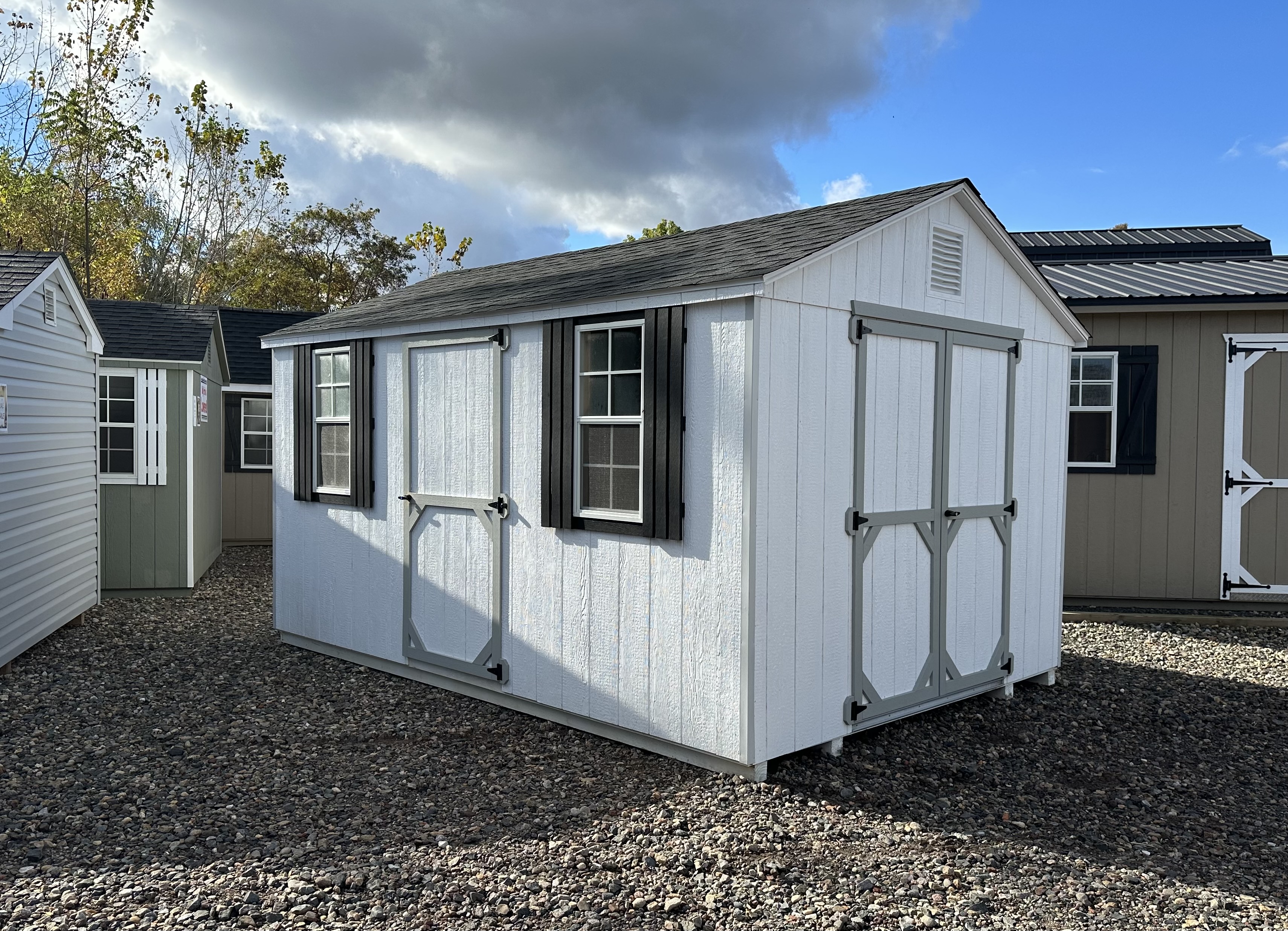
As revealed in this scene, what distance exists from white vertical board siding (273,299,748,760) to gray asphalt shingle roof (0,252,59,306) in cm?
255

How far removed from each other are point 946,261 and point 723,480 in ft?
6.74

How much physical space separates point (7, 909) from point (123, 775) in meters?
1.41

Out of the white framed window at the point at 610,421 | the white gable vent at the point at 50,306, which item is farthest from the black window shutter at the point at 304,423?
the white framed window at the point at 610,421

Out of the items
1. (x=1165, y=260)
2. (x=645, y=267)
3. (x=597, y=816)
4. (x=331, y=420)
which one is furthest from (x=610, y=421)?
(x=1165, y=260)

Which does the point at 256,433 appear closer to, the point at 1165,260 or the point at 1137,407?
the point at 1137,407

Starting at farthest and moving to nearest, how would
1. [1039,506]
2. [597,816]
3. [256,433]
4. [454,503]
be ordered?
[256,433] < [1039,506] < [454,503] < [597,816]

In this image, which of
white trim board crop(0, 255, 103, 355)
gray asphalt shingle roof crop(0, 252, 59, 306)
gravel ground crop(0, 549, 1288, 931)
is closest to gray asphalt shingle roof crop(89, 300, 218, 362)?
white trim board crop(0, 255, 103, 355)

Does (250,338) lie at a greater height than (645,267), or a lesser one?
greater

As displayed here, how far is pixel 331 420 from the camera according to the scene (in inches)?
278

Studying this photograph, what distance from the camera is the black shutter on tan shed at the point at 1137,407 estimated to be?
8.59 metres

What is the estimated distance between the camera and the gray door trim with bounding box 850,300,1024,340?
4953 millimetres

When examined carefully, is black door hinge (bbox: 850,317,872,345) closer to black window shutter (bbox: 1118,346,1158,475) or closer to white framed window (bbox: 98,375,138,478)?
black window shutter (bbox: 1118,346,1158,475)

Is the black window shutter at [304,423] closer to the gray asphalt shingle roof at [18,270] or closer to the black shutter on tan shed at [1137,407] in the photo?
the gray asphalt shingle roof at [18,270]

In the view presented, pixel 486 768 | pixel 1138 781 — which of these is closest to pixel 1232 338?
pixel 1138 781
